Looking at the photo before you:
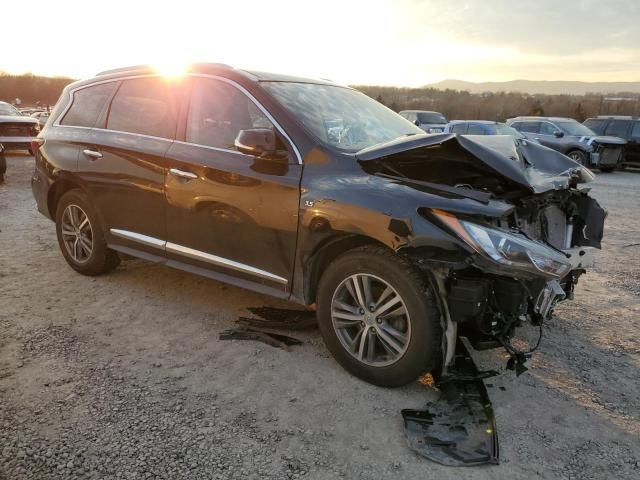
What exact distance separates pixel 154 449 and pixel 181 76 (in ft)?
9.25

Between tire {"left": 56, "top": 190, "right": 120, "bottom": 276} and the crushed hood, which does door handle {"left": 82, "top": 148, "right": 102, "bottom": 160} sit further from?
the crushed hood

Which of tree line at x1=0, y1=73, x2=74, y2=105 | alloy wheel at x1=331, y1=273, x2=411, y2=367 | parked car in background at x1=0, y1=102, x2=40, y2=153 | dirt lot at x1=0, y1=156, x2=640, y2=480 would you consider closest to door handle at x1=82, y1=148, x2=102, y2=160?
dirt lot at x1=0, y1=156, x2=640, y2=480

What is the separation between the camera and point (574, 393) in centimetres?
322

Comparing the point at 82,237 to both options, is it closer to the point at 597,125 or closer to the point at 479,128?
the point at 479,128

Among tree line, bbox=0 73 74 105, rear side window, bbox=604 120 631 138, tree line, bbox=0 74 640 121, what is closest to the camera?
rear side window, bbox=604 120 631 138

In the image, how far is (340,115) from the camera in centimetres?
396

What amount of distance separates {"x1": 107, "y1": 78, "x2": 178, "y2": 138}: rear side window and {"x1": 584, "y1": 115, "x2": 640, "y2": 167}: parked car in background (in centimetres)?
1700

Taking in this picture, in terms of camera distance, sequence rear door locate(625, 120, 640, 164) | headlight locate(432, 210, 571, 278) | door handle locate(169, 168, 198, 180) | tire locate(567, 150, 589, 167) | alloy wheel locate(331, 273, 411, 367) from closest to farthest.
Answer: headlight locate(432, 210, 571, 278) → alloy wheel locate(331, 273, 411, 367) → door handle locate(169, 168, 198, 180) → tire locate(567, 150, 589, 167) → rear door locate(625, 120, 640, 164)

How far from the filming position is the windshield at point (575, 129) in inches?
670

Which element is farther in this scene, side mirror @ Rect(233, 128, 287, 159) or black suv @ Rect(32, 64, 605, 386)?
side mirror @ Rect(233, 128, 287, 159)

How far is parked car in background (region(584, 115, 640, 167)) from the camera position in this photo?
16922mm

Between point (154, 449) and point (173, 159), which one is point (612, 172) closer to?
point (173, 159)

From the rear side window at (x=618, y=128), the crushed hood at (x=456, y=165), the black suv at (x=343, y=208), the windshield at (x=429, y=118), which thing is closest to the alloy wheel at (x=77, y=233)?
the black suv at (x=343, y=208)

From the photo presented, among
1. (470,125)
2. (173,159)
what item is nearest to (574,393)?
(173,159)
